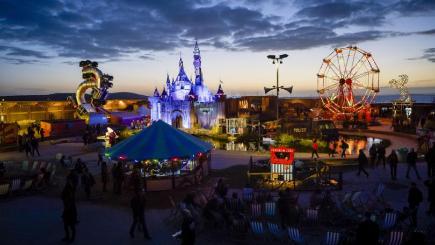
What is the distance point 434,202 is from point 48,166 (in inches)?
618

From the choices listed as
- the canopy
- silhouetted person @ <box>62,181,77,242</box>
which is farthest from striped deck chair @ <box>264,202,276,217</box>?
silhouetted person @ <box>62,181,77,242</box>

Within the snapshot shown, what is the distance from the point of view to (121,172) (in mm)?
13609

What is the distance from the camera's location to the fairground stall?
549 inches

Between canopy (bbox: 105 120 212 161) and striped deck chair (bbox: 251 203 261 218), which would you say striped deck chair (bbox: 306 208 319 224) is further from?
canopy (bbox: 105 120 212 161)

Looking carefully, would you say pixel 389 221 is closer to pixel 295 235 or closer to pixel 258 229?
pixel 295 235

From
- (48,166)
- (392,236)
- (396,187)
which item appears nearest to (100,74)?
(48,166)

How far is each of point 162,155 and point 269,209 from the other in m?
5.10

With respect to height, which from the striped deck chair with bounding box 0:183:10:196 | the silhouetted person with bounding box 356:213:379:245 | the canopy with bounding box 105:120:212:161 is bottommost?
the striped deck chair with bounding box 0:183:10:196

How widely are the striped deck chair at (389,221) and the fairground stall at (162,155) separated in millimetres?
7540

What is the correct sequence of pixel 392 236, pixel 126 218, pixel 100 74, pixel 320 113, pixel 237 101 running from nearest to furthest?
pixel 392 236, pixel 126 218, pixel 100 74, pixel 320 113, pixel 237 101

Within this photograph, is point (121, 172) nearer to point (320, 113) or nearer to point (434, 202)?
point (434, 202)

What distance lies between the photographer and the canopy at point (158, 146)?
45.5 feet

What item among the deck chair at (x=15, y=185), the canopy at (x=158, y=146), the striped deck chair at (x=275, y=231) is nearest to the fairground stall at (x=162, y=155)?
the canopy at (x=158, y=146)

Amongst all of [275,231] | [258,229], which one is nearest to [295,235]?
[275,231]
